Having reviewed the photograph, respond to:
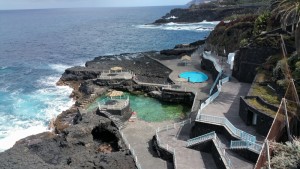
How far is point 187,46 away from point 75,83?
34648 millimetres

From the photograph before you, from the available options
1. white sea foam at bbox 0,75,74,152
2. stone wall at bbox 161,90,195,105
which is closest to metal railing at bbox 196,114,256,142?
stone wall at bbox 161,90,195,105

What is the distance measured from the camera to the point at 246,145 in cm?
2144

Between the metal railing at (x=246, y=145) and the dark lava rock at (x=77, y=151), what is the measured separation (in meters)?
7.66

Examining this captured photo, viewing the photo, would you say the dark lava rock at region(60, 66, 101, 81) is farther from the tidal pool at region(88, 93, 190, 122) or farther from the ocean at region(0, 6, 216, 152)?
the tidal pool at region(88, 93, 190, 122)

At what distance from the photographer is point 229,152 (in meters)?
22.5

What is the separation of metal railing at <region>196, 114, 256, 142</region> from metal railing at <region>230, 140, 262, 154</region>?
383 millimetres

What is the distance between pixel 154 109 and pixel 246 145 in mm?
18479

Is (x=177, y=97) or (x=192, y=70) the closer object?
(x=177, y=97)

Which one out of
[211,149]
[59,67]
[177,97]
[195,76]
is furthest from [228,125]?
[59,67]

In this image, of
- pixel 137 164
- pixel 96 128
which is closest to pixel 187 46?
pixel 96 128

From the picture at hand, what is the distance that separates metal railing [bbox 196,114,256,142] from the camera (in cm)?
2180

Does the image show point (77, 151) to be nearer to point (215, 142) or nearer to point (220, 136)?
point (215, 142)

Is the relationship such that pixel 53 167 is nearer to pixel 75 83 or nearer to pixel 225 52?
pixel 75 83

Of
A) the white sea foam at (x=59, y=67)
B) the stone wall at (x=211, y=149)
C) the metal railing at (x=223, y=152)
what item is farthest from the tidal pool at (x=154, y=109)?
the white sea foam at (x=59, y=67)
